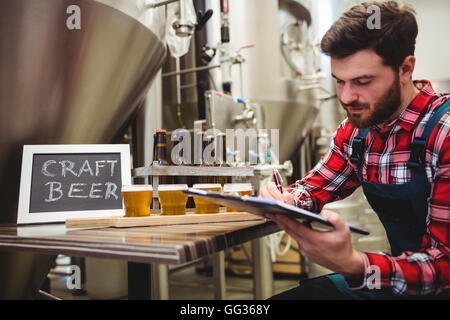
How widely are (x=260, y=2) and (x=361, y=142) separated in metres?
2.18

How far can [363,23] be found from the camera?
105 centimetres

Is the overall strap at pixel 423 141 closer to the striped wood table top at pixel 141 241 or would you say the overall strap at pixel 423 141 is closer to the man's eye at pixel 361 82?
the man's eye at pixel 361 82

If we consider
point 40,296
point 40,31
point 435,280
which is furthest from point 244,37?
point 435,280

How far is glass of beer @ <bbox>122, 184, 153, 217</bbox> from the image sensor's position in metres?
1.07

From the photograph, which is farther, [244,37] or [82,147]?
[244,37]

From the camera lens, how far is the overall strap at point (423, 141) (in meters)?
0.99

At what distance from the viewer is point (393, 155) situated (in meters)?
1.12

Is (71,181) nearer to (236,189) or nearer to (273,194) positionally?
(236,189)

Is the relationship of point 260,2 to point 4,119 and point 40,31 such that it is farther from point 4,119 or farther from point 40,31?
point 4,119

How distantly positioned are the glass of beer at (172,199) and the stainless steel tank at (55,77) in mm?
751

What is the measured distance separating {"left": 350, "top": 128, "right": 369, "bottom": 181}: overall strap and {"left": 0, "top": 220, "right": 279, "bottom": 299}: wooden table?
405 mm

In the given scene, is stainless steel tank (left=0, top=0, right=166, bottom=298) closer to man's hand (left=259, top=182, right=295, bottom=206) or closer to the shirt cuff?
man's hand (left=259, top=182, right=295, bottom=206)

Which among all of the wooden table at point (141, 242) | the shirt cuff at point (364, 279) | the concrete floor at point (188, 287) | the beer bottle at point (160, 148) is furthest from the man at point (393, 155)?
the concrete floor at point (188, 287)

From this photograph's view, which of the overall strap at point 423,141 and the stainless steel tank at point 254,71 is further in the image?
the stainless steel tank at point 254,71
